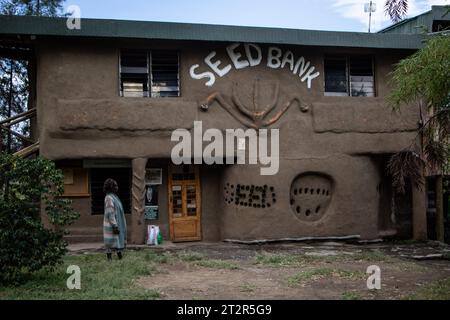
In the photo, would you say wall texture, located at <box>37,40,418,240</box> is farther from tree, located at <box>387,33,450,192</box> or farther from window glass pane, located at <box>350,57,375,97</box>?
tree, located at <box>387,33,450,192</box>

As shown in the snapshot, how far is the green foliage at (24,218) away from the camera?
822 cm

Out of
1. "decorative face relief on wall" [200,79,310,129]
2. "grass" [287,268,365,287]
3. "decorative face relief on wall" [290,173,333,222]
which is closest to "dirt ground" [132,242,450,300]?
"grass" [287,268,365,287]

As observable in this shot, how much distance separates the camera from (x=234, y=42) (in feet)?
45.7

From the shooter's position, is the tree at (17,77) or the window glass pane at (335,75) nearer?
the window glass pane at (335,75)

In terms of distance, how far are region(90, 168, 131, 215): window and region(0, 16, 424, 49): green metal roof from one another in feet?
11.9

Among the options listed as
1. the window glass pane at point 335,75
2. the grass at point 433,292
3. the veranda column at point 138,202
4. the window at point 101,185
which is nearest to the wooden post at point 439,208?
the window glass pane at point 335,75

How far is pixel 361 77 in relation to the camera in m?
15.4

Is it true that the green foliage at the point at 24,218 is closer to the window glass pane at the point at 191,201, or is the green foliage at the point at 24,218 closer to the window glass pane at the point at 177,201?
the window glass pane at the point at 177,201

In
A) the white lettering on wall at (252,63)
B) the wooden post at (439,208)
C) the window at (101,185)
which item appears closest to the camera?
the white lettering on wall at (252,63)

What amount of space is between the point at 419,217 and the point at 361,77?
13.8ft

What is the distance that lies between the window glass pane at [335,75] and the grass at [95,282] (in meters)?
7.24

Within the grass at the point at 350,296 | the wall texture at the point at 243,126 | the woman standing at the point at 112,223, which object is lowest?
the grass at the point at 350,296

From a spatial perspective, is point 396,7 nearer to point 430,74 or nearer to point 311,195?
point 430,74
